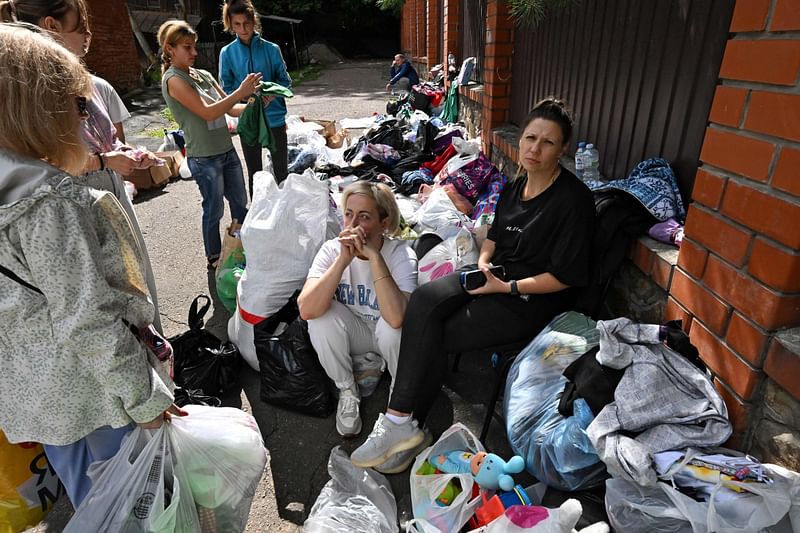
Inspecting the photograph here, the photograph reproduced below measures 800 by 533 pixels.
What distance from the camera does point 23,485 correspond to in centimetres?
146

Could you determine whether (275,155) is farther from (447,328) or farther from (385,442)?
(385,442)

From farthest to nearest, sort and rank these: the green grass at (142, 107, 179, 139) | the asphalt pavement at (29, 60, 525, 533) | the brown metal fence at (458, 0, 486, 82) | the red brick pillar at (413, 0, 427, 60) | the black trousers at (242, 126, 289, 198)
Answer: the red brick pillar at (413, 0, 427, 60) → the green grass at (142, 107, 179, 139) → the brown metal fence at (458, 0, 486, 82) → the black trousers at (242, 126, 289, 198) → the asphalt pavement at (29, 60, 525, 533)

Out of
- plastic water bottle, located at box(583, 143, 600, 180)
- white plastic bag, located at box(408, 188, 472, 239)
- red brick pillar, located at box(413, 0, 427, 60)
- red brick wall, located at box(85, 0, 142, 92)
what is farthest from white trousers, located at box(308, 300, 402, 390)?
red brick wall, located at box(85, 0, 142, 92)

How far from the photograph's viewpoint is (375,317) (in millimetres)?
2479

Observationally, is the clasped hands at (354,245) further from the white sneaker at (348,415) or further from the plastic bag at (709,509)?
the plastic bag at (709,509)

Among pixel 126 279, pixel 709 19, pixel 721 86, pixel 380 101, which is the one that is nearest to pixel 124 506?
pixel 126 279

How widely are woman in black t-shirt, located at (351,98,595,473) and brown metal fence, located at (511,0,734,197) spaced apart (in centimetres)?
51

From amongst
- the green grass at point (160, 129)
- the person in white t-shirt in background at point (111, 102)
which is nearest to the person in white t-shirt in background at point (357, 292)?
the person in white t-shirt in background at point (111, 102)

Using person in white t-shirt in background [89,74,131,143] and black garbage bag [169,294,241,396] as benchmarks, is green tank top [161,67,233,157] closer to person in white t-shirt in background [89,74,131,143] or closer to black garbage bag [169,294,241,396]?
person in white t-shirt in background [89,74,131,143]

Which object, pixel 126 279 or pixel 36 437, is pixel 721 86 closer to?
pixel 126 279

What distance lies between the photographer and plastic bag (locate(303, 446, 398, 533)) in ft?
5.57

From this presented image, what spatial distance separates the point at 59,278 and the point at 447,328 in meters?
1.51

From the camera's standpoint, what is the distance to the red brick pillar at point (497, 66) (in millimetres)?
4402

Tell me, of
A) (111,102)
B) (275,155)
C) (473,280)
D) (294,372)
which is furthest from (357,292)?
(275,155)
